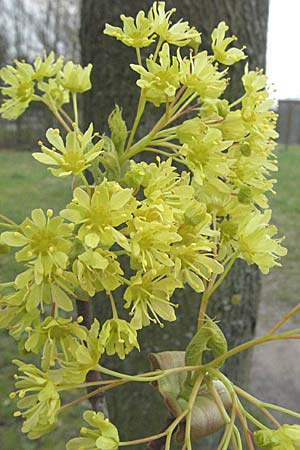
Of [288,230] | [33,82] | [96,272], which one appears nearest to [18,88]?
[33,82]

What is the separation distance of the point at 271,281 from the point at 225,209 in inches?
127

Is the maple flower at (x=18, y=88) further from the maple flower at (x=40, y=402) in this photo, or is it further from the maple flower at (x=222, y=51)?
the maple flower at (x=40, y=402)

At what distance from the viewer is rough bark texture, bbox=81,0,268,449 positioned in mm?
1473

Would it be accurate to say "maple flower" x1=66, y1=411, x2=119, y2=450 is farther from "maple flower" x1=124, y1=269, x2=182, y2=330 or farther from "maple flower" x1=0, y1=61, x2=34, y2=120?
"maple flower" x1=0, y1=61, x2=34, y2=120

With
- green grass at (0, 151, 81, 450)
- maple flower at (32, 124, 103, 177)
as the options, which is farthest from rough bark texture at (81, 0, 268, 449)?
maple flower at (32, 124, 103, 177)

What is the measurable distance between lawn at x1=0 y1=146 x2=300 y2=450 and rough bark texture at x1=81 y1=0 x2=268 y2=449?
1.88ft

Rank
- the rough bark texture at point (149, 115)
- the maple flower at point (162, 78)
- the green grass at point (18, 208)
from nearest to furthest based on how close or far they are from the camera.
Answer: the maple flower at point (162, 78)
the rough bark texture at point (149, 115)
the green grass at point (18, 208)

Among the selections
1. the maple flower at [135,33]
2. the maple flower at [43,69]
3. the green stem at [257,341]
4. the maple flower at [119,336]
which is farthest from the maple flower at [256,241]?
the maple flower at [43,69]

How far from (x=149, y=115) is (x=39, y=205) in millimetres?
4001

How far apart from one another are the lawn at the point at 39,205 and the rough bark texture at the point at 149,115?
22.5 inches

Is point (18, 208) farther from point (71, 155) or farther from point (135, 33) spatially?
point (71, 155)

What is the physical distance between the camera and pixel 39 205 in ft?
17.5

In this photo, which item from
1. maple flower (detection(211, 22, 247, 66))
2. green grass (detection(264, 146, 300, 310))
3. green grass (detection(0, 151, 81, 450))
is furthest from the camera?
green grass (detection(264, 146, 300, 310))

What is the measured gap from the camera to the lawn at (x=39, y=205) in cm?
218
